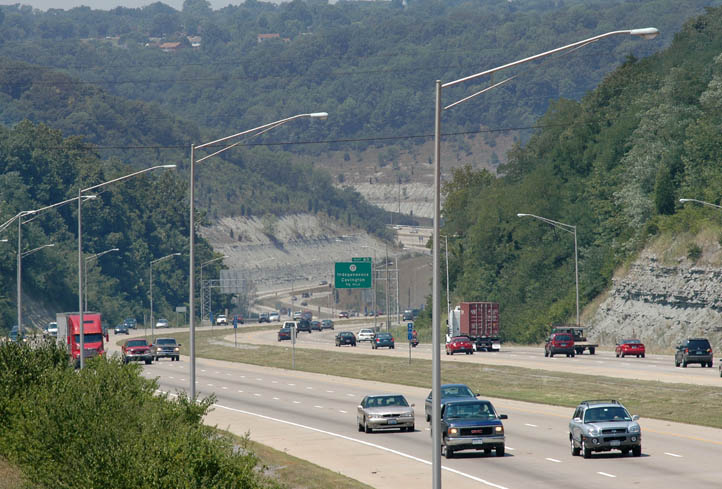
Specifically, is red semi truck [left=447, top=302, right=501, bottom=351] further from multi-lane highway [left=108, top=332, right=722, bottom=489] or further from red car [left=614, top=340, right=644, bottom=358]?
multi-lane highway [left=108, top=332, right=722, bottom=489]

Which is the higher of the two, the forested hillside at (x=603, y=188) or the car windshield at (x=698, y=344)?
the forested hillside at (x=603, y=188)

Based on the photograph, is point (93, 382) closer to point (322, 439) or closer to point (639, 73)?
point (322, 439)

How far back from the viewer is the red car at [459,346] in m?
90.5

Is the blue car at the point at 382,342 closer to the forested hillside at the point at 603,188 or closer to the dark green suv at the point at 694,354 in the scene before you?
the forested hillside at the point at 603,188

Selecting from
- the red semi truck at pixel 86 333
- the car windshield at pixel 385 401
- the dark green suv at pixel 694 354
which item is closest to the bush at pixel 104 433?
the car windshield at pixel 385 401

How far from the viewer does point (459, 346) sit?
90.5m

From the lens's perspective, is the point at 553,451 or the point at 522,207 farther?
the point at 522,207

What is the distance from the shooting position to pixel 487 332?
4053 inches

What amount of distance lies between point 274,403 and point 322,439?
1519 centimetres

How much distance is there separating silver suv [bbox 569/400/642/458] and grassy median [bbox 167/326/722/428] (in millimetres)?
9342

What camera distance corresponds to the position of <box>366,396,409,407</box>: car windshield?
40781 mm

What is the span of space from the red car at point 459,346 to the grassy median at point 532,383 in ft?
20.4

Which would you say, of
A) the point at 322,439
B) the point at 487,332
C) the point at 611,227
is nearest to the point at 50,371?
the point at 322,439

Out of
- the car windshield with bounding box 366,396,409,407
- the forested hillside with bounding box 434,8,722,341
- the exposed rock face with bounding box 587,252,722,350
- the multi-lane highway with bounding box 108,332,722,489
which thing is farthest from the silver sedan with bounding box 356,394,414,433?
the forested hillside with bounding box 434,8,722,341
